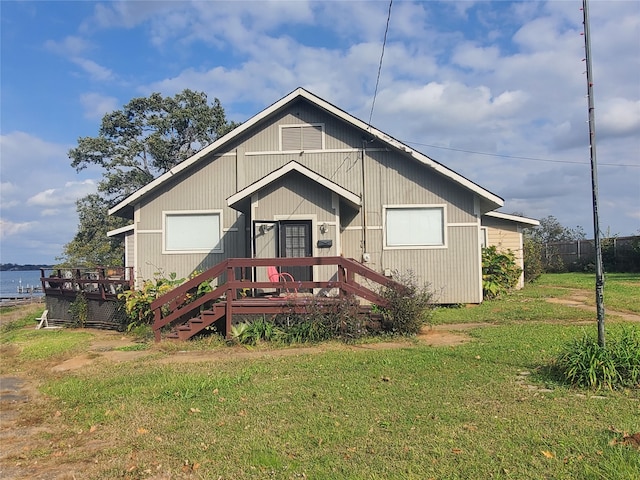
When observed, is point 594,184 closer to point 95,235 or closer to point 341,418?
point 341,418

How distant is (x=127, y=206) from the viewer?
15344mm

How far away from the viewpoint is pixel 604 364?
5652mm

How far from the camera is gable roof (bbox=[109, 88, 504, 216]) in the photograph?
13.9 meters

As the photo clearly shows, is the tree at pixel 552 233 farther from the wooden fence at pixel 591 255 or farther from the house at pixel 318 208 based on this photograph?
→ the house at pixel 318 208

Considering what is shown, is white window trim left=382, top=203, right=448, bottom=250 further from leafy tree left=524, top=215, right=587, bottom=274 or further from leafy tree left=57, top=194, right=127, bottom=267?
leafy tree left=57, top=194, right=127, bottom=267

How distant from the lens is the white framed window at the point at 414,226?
14.4 m

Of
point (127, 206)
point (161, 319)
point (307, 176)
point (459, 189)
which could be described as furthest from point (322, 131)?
point (161, 319)

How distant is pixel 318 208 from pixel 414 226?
3098 mm

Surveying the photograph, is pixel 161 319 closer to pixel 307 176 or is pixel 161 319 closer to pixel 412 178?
pixel 307 176

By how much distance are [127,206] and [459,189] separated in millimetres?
9762

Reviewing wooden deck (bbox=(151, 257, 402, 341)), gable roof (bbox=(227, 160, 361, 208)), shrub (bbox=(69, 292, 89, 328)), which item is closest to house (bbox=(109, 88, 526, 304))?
gable roof (bbox=(227, 160, 361, 208))

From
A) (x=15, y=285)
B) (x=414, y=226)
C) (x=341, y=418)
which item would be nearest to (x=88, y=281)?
(x=414, y=226)

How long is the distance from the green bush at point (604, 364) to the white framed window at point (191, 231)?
10.9m

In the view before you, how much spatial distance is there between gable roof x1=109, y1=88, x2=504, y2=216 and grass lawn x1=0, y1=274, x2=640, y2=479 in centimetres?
648
